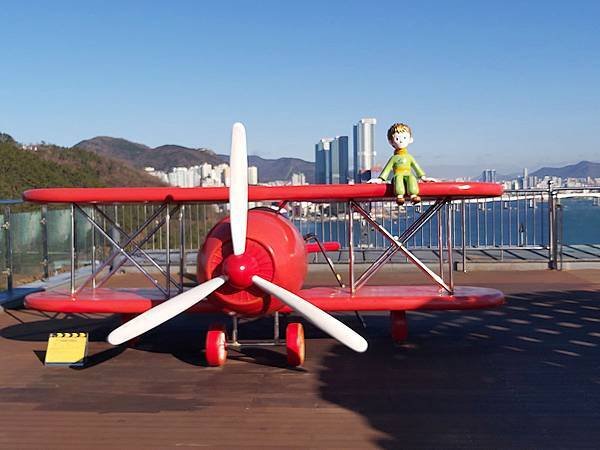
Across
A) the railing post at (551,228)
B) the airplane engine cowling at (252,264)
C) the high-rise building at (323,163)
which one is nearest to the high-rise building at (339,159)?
the high-rise building at (323,163)

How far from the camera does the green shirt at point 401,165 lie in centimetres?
756

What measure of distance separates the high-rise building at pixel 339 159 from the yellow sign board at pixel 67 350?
6.61 metres

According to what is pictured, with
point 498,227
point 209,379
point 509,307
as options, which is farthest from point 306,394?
point 498,227

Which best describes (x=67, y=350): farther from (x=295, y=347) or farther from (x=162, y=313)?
(x=295, y=347)

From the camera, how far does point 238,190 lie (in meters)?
6.90

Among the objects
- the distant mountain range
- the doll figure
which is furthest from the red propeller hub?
the distant mountain range

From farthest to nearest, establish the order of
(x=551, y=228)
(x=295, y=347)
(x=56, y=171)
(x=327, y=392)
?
(x=56, y=171)
(x=551, y=228)
(x=295, y=347)
(x=327, y=392)

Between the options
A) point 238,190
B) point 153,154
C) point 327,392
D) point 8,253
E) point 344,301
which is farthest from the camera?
point 153,154

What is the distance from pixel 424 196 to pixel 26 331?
6.09 metres

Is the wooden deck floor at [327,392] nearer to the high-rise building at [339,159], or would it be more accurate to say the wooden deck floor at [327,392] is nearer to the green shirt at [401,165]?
the green shirt at [401,165]

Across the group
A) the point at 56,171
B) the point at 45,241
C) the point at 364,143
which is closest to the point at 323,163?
the point at 364,143

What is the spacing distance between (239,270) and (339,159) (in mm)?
8653

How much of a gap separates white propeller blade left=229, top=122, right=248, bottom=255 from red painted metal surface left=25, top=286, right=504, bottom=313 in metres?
0.95

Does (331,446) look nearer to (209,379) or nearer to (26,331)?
(209,379)
